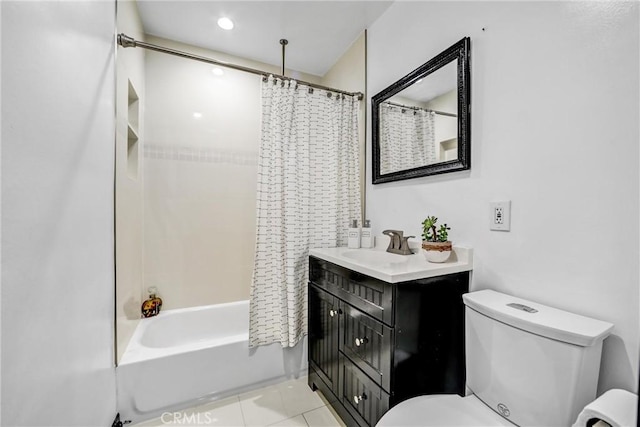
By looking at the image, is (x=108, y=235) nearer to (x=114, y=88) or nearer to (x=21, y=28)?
(x=114, y=88)

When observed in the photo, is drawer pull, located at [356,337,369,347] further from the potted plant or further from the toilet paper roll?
the toilet paper roll

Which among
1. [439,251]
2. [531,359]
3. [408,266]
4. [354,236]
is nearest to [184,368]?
[354,236]

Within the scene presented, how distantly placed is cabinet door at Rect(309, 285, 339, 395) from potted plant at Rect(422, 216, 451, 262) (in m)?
0.56

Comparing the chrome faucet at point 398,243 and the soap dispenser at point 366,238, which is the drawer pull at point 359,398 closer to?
the chrome faucet at point 398,243

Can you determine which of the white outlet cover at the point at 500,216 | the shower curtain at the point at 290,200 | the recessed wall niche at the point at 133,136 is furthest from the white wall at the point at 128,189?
the white outlet cover at the point at 500,216

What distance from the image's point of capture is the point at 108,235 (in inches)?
49.8

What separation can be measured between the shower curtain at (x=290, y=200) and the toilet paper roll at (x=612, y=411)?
138 cm

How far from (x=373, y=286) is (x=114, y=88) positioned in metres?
1.62

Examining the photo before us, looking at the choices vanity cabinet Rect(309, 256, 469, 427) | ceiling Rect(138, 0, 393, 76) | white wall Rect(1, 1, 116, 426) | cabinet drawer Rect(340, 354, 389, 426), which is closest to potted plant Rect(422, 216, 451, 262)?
vanity cabinet Rect(309, 256, 469, 427)

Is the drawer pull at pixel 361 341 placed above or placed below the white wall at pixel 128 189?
below

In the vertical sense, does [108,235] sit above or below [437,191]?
below

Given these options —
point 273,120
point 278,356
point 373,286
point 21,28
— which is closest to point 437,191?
point 373,286

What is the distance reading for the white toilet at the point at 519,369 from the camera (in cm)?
75

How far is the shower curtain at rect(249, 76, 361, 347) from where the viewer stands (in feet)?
5.67
